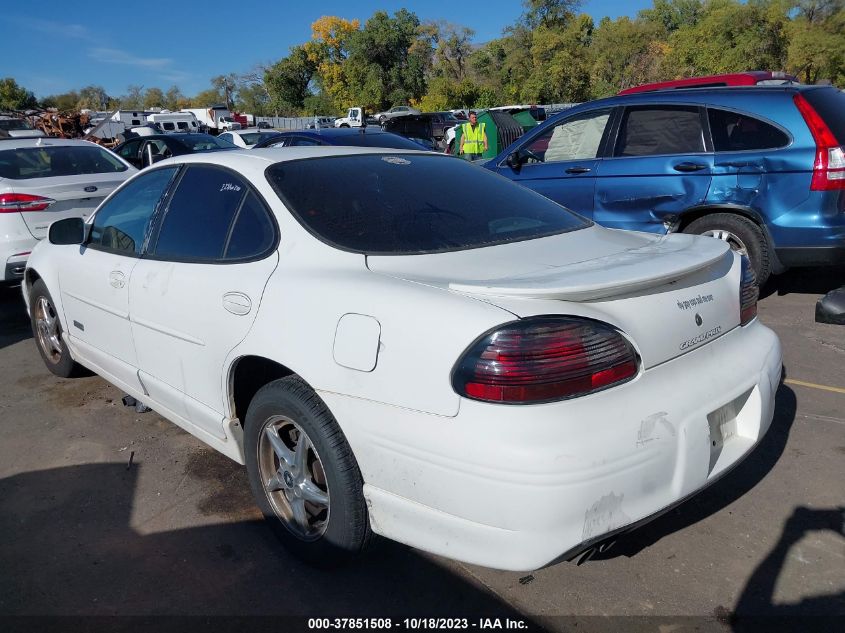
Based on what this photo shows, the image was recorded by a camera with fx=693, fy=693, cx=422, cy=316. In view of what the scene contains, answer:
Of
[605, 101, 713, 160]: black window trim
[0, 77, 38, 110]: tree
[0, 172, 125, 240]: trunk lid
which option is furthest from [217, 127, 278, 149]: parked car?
[0, 77, 38, 110]: tree

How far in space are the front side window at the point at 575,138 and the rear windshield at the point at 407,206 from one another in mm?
3364

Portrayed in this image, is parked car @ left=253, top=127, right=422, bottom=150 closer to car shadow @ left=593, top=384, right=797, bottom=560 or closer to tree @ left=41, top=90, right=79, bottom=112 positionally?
car shadow @ left=593, top=384, right=797, bottom=560

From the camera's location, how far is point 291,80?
243 ft

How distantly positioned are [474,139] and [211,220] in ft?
41.4

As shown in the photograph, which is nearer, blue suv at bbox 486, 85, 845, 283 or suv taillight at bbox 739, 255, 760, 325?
suv taillight at bbox 739, 255, 760, 325

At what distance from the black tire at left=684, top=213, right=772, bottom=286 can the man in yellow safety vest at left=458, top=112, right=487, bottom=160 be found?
9658 mm

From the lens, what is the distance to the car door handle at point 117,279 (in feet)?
11.6

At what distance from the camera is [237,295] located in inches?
109

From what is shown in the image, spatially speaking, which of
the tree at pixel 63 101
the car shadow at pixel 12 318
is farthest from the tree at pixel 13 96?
the car shadow at pixel 12 318

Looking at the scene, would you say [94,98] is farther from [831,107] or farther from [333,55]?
[831,107]

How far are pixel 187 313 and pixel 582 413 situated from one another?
1816 millimetres

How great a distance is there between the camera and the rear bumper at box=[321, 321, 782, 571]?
198 cm

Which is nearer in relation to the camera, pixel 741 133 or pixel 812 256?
pixel 812 256

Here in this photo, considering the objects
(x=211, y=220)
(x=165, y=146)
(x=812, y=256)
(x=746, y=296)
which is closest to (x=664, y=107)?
(x=812, y=256)
